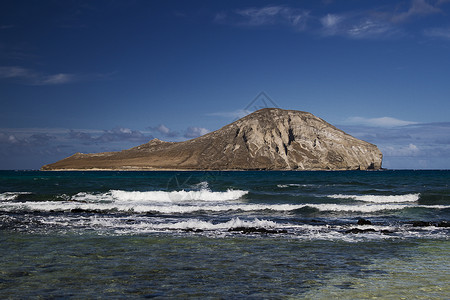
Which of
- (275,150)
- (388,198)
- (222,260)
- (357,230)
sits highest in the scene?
(275,150)

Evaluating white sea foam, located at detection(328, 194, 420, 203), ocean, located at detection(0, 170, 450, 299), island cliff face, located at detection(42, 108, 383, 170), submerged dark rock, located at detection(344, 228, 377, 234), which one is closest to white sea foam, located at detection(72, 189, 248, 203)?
white sea foam, located at detection(328, 194, 420, 203)

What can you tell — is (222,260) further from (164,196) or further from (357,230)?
(164,196)

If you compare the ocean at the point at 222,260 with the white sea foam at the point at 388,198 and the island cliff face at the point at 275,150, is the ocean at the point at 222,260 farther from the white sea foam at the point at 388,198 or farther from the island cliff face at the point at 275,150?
the island cliff face at the point at 275,150

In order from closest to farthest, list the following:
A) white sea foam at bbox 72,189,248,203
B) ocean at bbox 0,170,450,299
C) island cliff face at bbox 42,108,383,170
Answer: ocean at bbox 0,170,450,299
white sea foam at bbox 72,189,248,203
island cliff face at bbox 42,108,383,170

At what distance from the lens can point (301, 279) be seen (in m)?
9.08

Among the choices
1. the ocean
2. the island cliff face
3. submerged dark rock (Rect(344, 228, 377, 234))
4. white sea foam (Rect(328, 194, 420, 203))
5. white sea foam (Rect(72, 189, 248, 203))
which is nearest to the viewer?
the ocean

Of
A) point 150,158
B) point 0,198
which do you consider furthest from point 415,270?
point 150,158

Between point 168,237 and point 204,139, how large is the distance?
18068cm

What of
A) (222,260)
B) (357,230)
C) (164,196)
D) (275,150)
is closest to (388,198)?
(164,196)

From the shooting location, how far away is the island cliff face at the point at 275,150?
175 metres

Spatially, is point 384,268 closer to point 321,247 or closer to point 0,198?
point 321,247

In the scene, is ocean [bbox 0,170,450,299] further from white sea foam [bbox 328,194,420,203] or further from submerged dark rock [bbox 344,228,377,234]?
white sea foam [bbox 328,194,420,203]

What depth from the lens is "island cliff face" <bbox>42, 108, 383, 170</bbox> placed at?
174625 millimetres

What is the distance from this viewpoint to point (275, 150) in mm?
177625
